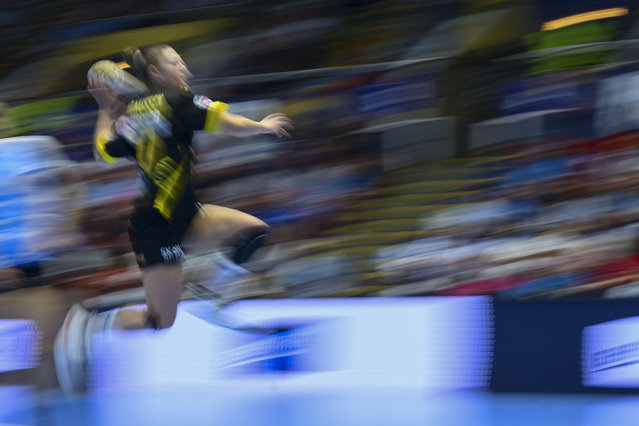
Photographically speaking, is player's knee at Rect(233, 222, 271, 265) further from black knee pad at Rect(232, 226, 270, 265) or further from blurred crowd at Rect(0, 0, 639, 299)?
blurred crowd at Rect(0, 0, 639, 299)

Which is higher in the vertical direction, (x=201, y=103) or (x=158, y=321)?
(x=201, y=103)

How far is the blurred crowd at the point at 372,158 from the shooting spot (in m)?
5.09

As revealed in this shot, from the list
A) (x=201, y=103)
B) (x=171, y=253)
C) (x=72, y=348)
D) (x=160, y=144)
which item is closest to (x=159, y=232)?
(x=171, y=253)

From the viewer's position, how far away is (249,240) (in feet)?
12.8

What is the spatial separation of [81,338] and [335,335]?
1.28 meters

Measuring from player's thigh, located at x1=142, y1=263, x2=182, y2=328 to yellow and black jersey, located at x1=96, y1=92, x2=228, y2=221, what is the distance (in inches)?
9.3

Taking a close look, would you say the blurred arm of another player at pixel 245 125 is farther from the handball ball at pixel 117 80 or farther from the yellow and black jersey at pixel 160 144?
the handball ball at pixel 117 80

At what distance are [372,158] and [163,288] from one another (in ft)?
7.20

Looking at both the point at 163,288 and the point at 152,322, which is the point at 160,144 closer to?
the point at 163,288

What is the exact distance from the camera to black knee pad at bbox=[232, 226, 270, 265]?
3876 mm

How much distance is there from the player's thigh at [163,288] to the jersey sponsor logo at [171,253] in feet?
0.10

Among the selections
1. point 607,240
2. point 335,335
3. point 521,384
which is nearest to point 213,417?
point 335,335

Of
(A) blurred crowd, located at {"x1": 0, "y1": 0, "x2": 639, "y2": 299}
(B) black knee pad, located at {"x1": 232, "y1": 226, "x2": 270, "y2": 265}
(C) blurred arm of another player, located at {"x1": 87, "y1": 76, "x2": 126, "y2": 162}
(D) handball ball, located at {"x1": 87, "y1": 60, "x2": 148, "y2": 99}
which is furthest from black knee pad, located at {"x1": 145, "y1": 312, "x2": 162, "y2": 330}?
(D) handball ball, located at {"x1": 87, "y1": 60, "x2": 148, "y2": 99}

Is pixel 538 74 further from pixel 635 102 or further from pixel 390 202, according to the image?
pixel 390 202
